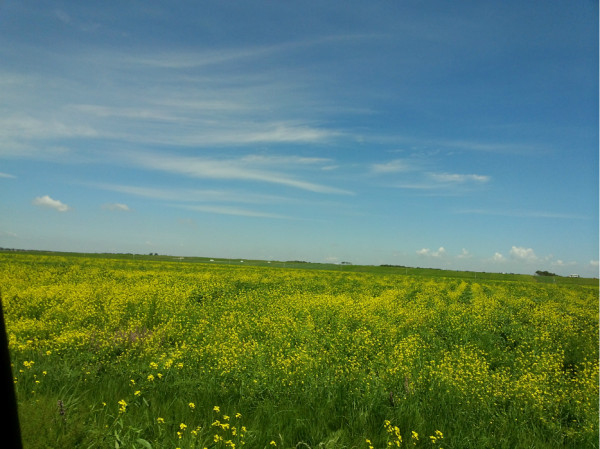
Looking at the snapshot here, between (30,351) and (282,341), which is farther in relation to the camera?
(282,341)

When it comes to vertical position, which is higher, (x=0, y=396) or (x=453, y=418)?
(x=0, y=396)

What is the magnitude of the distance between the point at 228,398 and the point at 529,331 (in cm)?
1050

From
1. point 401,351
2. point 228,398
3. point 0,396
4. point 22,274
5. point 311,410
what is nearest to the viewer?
point 0,396

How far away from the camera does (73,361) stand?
23.9ft

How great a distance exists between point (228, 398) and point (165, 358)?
2021 millimetres

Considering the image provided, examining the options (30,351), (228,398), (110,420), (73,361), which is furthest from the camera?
(30,351)

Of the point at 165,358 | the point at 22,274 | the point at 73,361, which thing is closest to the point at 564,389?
the point at 165,358

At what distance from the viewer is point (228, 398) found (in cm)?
630

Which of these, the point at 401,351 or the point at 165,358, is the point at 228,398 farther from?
the point at 401,351

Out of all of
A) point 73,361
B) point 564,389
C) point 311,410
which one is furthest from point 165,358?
point 564,389

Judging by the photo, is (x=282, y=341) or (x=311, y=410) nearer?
(x=311, y=410)

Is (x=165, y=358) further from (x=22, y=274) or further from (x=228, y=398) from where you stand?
(x=22, y=274)

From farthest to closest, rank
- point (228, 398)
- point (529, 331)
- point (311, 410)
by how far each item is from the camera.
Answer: point (529, 331)
point (228, 398)
point (311, 410)

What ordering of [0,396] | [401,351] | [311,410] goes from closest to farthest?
1. [0,396]
2. [311,410]
3. [401,351]
